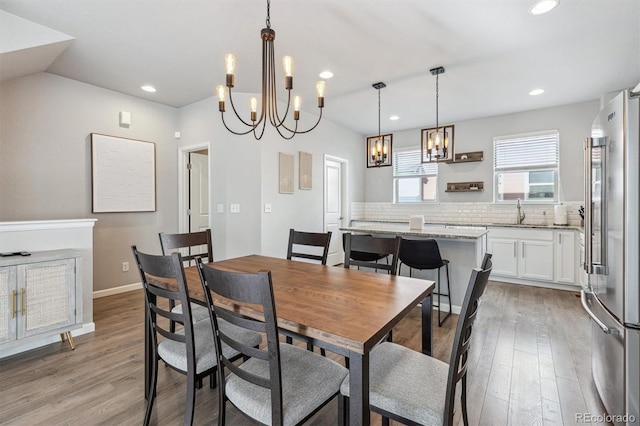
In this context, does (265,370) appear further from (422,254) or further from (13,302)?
(13,302)

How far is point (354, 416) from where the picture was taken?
1.03m

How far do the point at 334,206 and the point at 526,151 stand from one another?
3.29 m

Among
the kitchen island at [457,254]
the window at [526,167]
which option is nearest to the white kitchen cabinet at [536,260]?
the window at [526,167]

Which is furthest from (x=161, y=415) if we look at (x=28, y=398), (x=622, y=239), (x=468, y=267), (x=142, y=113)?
(x=142, y=113)

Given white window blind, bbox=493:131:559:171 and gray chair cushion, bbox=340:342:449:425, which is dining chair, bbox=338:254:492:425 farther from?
white window blind, bbox=493:131:559:171

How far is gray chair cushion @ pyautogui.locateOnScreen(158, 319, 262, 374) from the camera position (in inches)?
58.2

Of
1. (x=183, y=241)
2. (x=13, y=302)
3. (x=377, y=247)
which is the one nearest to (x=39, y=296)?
(x=13, y=302)

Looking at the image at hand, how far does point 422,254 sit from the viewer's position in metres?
2.99

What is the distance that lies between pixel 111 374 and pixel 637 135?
335cm

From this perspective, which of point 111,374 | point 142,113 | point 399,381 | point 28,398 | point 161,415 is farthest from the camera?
point 142,113

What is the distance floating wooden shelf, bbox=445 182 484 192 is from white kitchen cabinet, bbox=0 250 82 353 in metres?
5.36

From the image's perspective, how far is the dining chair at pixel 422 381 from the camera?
110 centimetres

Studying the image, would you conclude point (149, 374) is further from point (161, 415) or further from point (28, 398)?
point (28, 398)

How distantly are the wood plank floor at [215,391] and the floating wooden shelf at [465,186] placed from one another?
8.32ft
